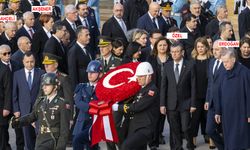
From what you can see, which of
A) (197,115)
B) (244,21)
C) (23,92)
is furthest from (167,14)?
(23,92)

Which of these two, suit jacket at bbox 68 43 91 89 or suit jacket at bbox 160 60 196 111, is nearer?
suit jacket at bbox 160 60 196 111

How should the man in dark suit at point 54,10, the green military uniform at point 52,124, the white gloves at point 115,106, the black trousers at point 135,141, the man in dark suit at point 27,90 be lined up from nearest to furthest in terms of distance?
the green military uniform at point 52,124
the black trousers at point 135,141
the white gloves at point 115,106
the man in dark suit at point 27,90
the man in dark suit at point 54,10

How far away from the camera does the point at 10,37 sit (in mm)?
18422

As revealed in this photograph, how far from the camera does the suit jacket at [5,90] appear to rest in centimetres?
1595

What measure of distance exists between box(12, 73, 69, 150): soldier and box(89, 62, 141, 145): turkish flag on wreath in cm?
88

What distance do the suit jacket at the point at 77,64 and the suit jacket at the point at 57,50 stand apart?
39cm

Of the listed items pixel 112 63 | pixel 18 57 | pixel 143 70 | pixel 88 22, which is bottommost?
pixel 112 63

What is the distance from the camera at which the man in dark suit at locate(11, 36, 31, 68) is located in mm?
16859

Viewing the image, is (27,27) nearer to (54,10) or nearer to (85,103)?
(54,10)

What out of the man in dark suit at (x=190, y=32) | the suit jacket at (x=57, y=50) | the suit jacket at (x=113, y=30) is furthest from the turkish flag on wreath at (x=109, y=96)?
the suit jacket at (x=113, y=30)

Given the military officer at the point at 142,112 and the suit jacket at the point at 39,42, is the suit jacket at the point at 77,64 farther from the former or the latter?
the military officer at the point at 142,112

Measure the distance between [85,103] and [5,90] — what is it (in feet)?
6.43

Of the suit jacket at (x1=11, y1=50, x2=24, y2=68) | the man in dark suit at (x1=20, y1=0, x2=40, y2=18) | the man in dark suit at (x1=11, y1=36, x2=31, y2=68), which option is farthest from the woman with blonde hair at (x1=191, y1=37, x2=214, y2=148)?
the man in dark suit at (x1=20, y1=0, x2=40, y2=18)

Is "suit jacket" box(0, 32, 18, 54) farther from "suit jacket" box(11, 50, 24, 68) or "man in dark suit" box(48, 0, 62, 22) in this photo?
"man in dark suit" box(48, 0, 62, 22)
